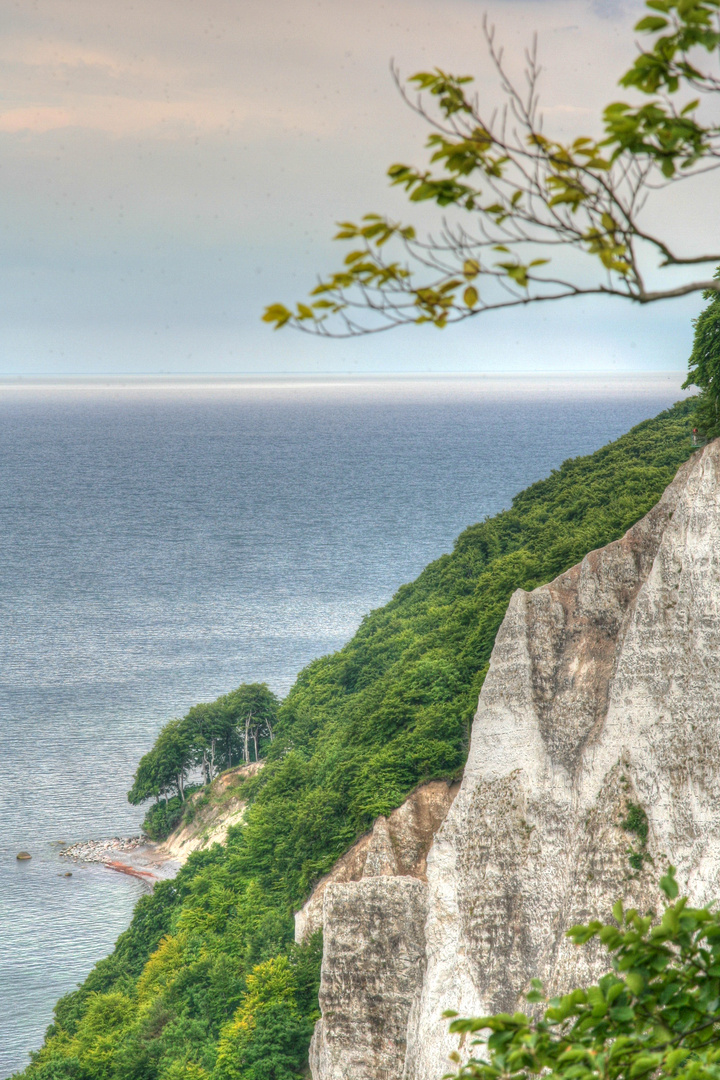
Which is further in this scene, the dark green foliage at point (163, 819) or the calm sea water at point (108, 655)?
the dark green foliage at point (163, 819)

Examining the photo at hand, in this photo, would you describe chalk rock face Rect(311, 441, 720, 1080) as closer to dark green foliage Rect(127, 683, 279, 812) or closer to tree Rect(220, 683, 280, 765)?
dark green foliage Rect(127, 683, 279, 812)

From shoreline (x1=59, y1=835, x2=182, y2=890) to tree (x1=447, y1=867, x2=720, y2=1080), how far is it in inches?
2967

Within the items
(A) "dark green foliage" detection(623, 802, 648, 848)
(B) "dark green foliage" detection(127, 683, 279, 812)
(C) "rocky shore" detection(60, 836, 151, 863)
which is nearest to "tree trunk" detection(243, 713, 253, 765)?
(B) "dark green foliage" detection(127, 683, 279, 812)

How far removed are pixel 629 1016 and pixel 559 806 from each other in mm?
24797

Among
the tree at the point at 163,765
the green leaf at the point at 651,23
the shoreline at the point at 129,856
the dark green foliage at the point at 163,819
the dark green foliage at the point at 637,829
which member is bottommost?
the shoreline at the point at 129,856

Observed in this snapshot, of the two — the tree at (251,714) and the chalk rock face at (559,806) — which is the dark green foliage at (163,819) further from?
the chalk rock face at (559,806)

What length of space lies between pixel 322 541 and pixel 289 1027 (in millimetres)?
148946

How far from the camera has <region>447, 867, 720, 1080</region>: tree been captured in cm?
765

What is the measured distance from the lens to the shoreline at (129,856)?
79.2 metres

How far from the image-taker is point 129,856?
83.1 m

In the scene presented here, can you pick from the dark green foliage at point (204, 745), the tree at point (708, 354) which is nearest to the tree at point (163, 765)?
the dark green foliage at point (204, 745)

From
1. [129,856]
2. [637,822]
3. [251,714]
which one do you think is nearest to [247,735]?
[251,714]

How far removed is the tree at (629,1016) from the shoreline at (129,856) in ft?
247

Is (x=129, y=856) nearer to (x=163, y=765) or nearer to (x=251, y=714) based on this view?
(x=163, y=765)
